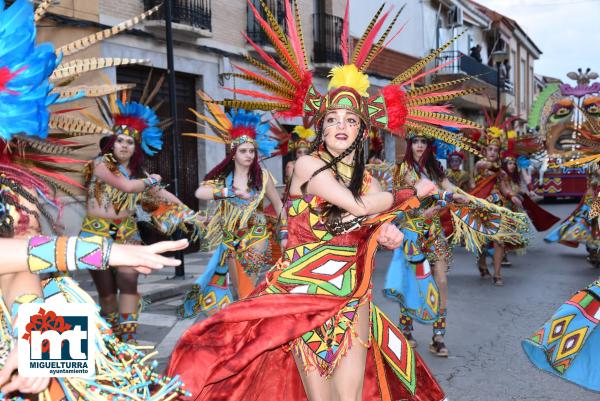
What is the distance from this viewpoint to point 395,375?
385cm

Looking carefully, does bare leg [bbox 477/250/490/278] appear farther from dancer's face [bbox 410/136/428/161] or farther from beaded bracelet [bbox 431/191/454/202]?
beaded bracelet [bbox 431/191/454/202]

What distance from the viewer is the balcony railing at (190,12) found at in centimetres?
1299

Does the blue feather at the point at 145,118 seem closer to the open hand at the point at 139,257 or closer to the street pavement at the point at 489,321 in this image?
the street pavement at the point at 489,321

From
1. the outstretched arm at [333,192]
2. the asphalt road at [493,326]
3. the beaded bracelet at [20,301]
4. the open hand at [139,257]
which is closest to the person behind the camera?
the open hand at [139,257]

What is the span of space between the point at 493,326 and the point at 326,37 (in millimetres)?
13536

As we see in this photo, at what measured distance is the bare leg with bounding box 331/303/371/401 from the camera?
3.35 meters

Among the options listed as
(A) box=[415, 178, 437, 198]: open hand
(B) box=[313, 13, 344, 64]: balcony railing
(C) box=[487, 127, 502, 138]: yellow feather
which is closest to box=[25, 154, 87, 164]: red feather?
(A) box=[415, 178, 437, 198]: open hand

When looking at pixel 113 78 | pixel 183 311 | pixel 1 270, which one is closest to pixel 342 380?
pixel 1 270

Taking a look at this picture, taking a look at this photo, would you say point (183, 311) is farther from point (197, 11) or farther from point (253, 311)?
point (197, 11)

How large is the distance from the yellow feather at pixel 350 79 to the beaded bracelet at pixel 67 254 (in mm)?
1771

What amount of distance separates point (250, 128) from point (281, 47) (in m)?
3.08

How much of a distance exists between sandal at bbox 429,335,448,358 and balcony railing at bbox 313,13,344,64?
13549 mm

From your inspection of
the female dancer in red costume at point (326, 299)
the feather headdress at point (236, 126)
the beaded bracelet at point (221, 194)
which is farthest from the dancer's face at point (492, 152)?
the female dancer in red costume at point (326, 299)

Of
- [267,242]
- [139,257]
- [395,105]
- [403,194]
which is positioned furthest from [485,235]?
[139,257]
